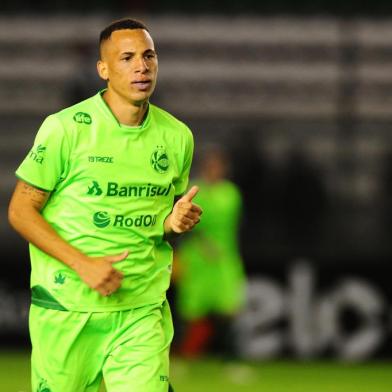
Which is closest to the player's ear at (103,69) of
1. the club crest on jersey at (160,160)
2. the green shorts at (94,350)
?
the club crest on jersey at (160,160)

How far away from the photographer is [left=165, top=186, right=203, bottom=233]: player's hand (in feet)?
15.9

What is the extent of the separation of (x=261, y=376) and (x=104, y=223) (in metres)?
6.12

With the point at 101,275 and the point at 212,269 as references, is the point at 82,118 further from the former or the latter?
the point at 212,269

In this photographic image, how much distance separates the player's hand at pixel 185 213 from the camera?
191 inches

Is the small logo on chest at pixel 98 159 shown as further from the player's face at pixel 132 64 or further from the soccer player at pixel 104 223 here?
the player's face at pixel 132 64

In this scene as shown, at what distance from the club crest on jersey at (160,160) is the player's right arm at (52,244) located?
43cm

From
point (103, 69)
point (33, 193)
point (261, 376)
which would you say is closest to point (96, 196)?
point (33, 193)

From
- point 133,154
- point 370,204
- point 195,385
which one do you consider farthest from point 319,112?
point 133,154

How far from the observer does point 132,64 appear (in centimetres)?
497

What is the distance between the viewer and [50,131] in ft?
16.1

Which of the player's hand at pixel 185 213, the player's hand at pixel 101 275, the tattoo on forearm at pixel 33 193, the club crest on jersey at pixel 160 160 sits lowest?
the player's hand at pixel 101 275

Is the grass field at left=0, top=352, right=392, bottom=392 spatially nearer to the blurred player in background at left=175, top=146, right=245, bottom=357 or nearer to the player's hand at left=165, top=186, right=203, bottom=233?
the blurred player in background at left=175, top=146, right=245, bottom=357

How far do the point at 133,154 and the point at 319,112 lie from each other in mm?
9299

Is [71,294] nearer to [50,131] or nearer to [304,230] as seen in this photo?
[50,131]
